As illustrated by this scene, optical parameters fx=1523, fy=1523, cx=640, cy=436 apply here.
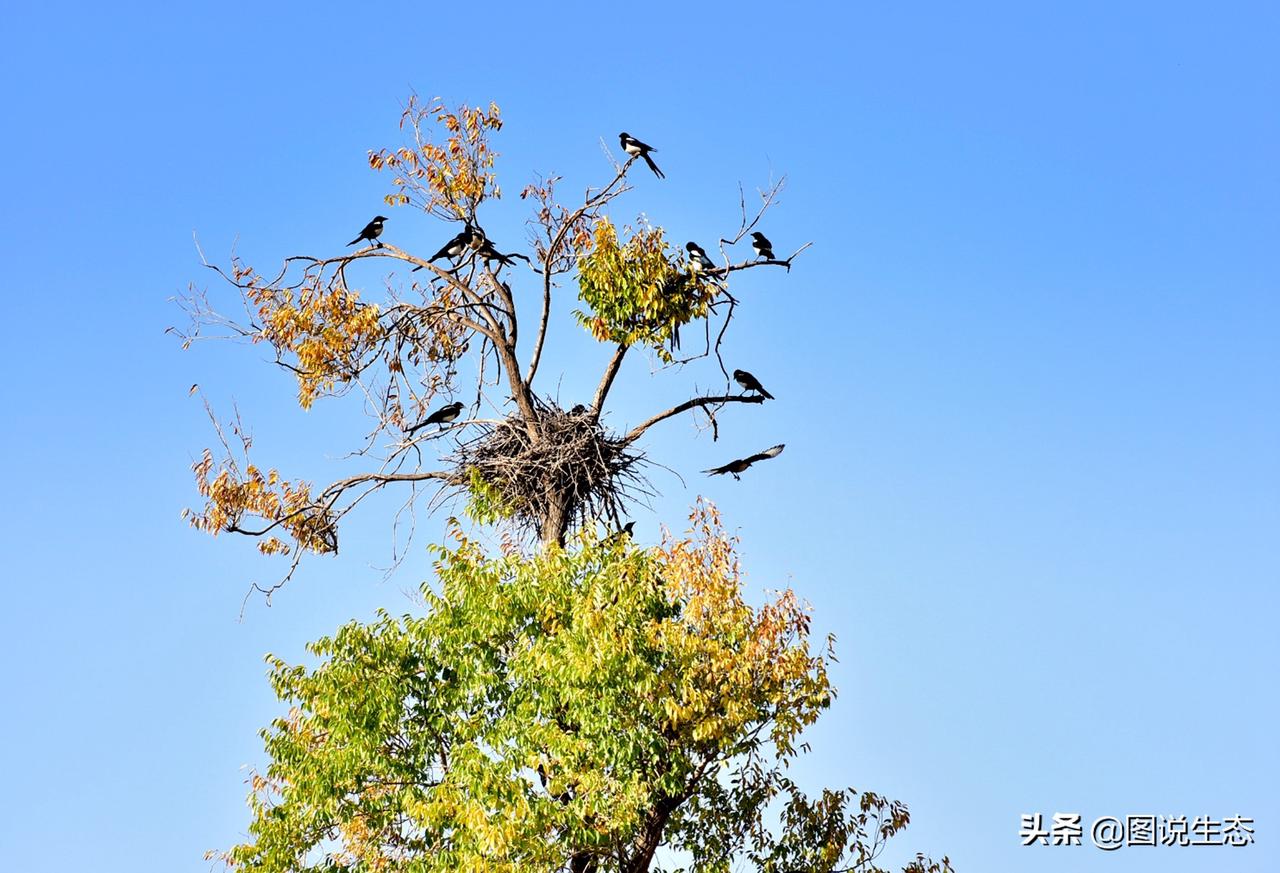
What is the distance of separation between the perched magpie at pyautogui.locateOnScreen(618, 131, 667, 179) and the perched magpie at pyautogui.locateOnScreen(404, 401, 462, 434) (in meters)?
2.73

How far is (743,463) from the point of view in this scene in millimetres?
13508

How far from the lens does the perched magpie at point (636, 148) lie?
536 inches

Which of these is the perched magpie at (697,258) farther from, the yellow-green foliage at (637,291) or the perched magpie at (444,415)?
the perched magpie at (444,415)

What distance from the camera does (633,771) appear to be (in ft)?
36.4

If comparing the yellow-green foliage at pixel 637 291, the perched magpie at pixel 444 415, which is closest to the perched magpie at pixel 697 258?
the yellow-green foliage at pixel 637 291

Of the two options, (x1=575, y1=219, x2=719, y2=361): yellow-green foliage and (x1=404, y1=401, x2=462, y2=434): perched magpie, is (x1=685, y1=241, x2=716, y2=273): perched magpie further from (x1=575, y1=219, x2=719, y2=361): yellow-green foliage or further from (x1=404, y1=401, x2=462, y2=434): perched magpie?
(x1=404, y1=401, x2=462, y2=434): perched magpie

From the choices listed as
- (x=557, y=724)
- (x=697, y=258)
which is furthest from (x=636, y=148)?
(x=557, y=724)

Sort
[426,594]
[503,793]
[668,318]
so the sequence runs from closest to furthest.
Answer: [503,793]
[426,594]
[668,318]

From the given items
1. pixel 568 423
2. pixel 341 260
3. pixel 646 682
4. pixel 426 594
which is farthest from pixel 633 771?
pixel 341 260

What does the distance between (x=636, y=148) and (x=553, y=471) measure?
301 cm

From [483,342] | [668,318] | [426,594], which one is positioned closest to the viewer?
[426,594]

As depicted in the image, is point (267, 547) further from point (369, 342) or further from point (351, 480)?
point (369, 342)

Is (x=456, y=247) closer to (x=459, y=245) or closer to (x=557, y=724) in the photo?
(x=459, y=245)

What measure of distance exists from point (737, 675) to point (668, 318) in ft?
11.3
